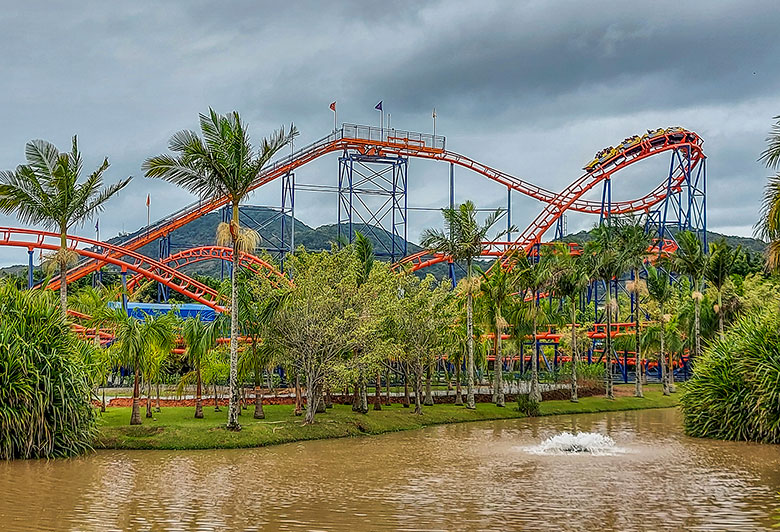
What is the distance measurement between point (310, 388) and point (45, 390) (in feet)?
31.7

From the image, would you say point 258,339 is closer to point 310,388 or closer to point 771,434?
point 310,388

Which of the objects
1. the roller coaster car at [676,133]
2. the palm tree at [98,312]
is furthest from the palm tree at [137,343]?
the roller coaster car at [676,133]

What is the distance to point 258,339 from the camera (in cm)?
2986

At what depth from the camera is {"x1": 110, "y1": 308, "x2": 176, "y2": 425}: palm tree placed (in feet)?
83.3

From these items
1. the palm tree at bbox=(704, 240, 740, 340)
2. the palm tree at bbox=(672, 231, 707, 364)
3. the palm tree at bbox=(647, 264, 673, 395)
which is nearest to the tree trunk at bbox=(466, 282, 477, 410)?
the palm tree at bbox=(672, 231, 707, 364)

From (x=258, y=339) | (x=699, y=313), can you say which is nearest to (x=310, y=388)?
(x=258, y=339)

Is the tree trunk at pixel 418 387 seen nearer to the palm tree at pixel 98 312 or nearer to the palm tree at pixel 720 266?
the palm tree at pixel 98 312

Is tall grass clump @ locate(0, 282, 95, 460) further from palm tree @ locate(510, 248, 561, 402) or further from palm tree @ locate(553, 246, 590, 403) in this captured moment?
palm tree @ locate(553, 246, 590, 403)

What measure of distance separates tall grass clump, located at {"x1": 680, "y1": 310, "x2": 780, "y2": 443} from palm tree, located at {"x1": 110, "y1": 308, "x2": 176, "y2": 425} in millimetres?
18196

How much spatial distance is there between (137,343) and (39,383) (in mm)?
5367

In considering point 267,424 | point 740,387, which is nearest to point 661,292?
point 740,387

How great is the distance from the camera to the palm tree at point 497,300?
128ft

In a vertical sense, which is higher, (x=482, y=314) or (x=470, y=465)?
(x=482, y=314)

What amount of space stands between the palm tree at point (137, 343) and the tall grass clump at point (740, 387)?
18.2 meters
